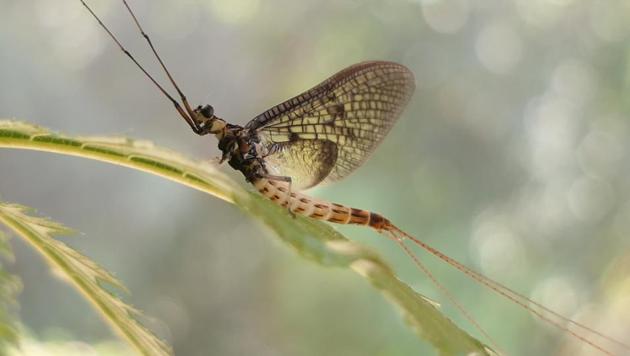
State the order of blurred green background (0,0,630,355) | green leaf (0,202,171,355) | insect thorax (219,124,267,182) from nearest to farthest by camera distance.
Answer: green leaf (0,202,171,355)
insect thorax (219,124,267,182)
blurred green background (0,0,630,355)

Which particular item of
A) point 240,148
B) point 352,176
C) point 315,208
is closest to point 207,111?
point 240,148

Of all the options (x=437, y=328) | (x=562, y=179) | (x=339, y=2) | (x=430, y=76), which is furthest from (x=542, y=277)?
(x=437, y=328)

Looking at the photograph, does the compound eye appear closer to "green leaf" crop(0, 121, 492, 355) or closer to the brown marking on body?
the brown marking on body

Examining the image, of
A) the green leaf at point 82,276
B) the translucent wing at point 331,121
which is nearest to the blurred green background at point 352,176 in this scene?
the translucent wing at point 331,121

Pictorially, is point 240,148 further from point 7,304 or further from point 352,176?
point 352,176

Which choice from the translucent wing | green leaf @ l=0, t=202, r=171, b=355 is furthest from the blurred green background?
green leaf @ l=0, t=202, r=171, b=355

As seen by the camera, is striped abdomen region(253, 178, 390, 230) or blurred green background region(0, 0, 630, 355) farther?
blurred green background region(0, 0, 630, 355)

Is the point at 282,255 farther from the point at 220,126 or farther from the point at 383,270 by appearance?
the point at 383,270
